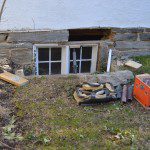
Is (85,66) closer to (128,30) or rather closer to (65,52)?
(65,52)

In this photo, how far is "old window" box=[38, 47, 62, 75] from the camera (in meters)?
6.13

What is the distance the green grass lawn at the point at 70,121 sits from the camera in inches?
153

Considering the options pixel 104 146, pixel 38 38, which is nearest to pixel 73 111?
pixel 104 146

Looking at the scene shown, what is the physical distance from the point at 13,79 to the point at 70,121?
127cm

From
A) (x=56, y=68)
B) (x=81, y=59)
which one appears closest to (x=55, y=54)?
(x=56, y=68)

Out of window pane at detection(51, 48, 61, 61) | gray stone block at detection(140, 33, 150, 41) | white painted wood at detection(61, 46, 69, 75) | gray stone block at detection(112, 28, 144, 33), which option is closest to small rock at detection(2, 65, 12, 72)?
window pane at detection(51, 48, 61, 61)

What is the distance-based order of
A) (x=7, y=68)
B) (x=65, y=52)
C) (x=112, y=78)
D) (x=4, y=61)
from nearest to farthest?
(x=112, y=78)
(x=7, y=68)
(x=4, y=61)
(x=65, y=52)

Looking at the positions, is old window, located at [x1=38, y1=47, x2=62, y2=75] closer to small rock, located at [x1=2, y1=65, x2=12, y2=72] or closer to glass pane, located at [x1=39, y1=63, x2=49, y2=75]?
glass pane, located at [x1=39, y1=63, x2=49, y2=75]

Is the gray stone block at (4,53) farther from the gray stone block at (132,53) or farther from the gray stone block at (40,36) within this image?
the gray stone block at (132,53)

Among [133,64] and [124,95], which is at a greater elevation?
[133,64]

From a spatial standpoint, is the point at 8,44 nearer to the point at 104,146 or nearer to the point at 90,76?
the point at 90,76

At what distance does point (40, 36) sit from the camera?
5.83m

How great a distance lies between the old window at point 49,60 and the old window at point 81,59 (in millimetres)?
239

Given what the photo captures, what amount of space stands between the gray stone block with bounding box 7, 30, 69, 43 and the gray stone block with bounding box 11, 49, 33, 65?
0.18 m
